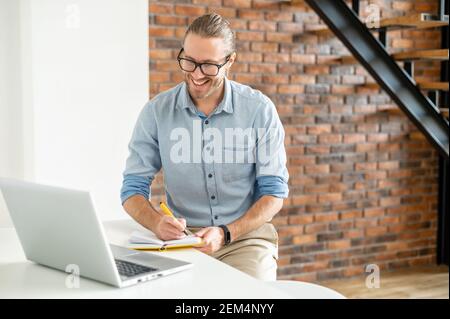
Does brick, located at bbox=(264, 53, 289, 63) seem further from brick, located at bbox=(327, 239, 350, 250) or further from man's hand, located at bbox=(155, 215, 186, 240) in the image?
man's hand, located at bbox=(155, 215, 186, 240)

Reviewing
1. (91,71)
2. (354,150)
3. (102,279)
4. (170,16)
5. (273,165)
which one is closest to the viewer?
(102,279)

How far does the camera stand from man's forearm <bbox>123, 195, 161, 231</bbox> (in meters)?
2.02

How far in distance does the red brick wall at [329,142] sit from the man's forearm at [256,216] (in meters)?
1.57

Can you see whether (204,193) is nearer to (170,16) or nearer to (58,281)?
(58,281)

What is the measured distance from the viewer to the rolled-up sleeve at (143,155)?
226 centimetres

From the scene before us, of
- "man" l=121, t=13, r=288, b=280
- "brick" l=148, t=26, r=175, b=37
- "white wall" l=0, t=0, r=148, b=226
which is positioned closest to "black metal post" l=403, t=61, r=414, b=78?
"brick" l=148, t=26, r=175, b=37

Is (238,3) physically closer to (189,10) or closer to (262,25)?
(262,25)

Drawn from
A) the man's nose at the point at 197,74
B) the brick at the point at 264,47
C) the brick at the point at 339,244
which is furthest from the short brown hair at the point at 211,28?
the brick at the point at 339,244

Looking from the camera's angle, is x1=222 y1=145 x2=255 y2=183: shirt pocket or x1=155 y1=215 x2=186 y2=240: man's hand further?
x1=222 y1=145 x2=255 y2=183: shirt pocket

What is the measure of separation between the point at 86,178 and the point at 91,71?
0.54 meters

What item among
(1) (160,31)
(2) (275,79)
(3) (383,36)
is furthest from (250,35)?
(3) (383,36)

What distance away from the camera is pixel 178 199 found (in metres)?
2.32

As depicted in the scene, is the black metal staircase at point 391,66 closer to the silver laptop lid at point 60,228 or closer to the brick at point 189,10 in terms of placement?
the brick at point 189,10

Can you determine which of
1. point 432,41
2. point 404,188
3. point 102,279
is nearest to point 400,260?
point 404,188
